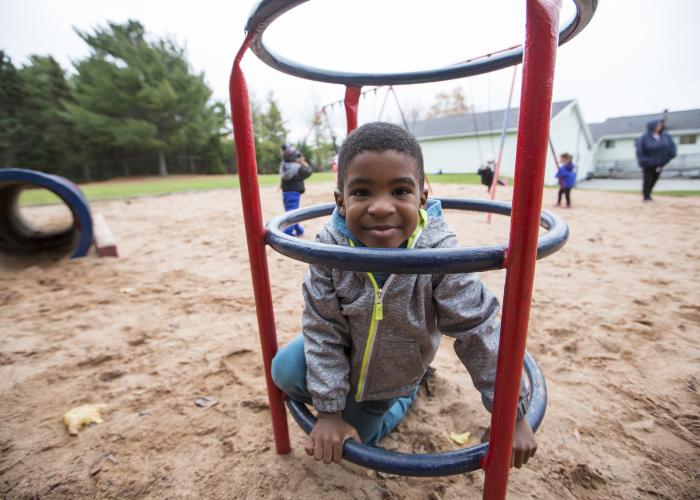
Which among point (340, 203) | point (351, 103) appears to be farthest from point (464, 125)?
point (340, 203)

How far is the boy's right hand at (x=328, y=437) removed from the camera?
3.36 feet

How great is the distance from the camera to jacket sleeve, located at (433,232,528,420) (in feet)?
3.16

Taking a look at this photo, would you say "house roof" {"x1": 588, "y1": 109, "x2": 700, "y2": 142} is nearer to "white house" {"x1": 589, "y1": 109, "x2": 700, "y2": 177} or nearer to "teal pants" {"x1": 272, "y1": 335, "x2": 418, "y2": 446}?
"white house" {"x1": 589, "y1": 109, "x2": 700, "y2": 177}

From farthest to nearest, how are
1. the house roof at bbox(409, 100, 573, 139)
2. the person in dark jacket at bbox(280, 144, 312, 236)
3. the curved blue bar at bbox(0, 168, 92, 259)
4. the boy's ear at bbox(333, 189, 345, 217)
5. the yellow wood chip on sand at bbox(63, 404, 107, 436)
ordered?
1. the house roof at bbox(409, 100, 573, 139)
2. the person in dark jacket at bbox(280, 144, 312, 236)
3. the curved blue bar at bbox(0, 168, 92, 259)
4. the yellow wood chip on sand at bbox(63, 404, 107, 436)
5. the boy's ear at bbox(333, 189, 345, 217)

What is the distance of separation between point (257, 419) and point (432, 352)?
82 centimetres

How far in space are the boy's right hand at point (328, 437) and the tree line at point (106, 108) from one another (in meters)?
26.6

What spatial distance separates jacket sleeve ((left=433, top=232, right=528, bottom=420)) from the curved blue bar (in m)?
3.78

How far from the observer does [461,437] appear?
1.38 metres

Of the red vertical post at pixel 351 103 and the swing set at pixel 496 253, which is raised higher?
the red vertical post at pixel 351 103

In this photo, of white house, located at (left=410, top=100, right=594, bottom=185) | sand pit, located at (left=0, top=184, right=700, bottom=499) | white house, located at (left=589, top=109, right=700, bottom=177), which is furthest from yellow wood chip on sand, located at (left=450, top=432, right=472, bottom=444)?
white house, located at (left=589, top=109, right=700, bottom=177)

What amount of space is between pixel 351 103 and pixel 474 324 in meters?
1.07

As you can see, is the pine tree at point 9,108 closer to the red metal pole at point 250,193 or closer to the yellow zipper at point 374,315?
the red metal pole at point 250,193

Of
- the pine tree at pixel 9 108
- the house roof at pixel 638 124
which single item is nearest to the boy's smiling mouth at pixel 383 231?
the house roof at pixel 638 124

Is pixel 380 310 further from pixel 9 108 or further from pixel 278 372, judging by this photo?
pixel 9 108
